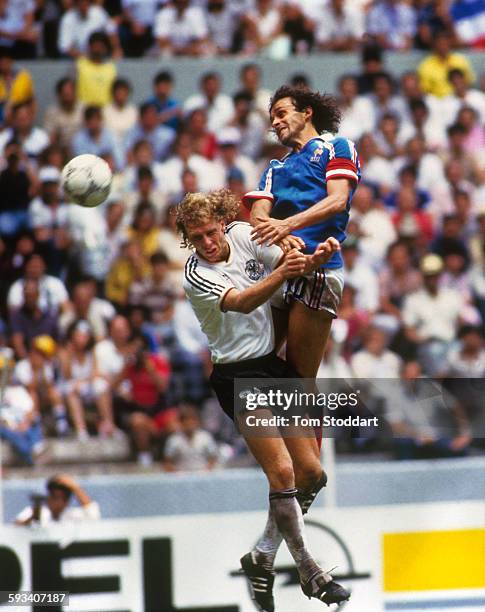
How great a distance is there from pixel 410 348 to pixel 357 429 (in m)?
3.72

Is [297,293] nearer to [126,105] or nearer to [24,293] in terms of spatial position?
[24,293]

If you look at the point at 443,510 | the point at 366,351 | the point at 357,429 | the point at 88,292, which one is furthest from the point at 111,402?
the point at 357,429

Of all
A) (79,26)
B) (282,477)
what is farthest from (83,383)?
(79,26)

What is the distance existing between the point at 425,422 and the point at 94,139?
547 cm

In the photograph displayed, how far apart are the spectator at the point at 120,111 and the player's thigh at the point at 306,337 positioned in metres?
6.61

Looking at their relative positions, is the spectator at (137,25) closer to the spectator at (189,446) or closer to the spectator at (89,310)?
the spectator at (89,310)

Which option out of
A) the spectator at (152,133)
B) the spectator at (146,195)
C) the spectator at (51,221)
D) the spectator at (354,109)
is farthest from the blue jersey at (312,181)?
the spectator at (354,109)

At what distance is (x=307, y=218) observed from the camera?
5.84 m

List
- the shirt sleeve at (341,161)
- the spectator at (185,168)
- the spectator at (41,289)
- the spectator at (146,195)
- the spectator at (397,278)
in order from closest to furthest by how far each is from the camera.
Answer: the shirt sleeve at (341,161) < the spectator at (41,289) < the spectator at (397,278) < the spectator at (146,195) < the spectator at (185,168)

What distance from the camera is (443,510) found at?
8.57 meters

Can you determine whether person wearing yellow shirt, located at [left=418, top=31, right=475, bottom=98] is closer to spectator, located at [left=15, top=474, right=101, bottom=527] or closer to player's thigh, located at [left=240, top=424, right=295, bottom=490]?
spectator, located at [left=15, top=474, right=101, bottom=527]

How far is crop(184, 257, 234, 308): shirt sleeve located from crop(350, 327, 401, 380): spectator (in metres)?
3.62

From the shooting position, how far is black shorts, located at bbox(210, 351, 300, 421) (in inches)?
246

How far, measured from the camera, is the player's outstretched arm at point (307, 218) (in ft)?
19.1
